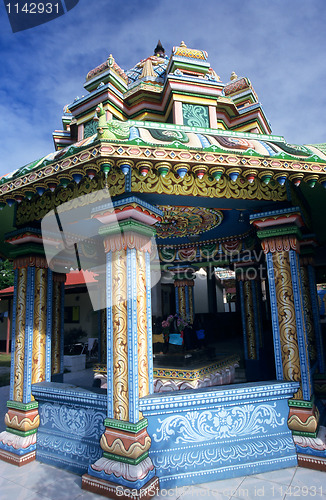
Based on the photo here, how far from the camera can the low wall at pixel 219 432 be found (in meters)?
3.63

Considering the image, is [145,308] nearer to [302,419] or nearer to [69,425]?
[69,425]

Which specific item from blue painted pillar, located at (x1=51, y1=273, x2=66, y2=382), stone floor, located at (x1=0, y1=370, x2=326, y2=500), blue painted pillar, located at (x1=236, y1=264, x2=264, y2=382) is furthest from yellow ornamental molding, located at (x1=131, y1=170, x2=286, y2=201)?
blue painted pillar, located at (x1=236, y1=264, x2=264, y2=382)

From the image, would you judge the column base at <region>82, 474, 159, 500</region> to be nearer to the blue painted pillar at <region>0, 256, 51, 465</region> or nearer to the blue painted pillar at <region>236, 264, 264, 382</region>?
the blue painted pillar at <region>0, 256, 51, 465</region>

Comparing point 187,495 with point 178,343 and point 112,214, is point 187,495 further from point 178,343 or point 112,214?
point 178,343

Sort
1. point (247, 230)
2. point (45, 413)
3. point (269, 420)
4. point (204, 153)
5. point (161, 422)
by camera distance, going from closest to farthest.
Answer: point (204, 153) < point (161, 422) < point (269, 420) < point (45, 413) < point (247, 230)

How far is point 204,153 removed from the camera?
3.42m

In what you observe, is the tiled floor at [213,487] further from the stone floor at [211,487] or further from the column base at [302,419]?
the column base at [302,419]

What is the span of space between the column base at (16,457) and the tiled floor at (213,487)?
0.26m

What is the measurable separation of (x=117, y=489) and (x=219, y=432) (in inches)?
53.1

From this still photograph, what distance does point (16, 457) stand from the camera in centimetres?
Answer: 421

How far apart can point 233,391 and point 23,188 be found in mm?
3694

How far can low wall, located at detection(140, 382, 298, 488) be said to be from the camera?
363 centimetres

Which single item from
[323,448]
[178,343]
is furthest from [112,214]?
[178,343]

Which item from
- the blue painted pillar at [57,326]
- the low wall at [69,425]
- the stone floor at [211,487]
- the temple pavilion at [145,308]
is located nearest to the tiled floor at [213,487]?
the stone floor at [211,487]
